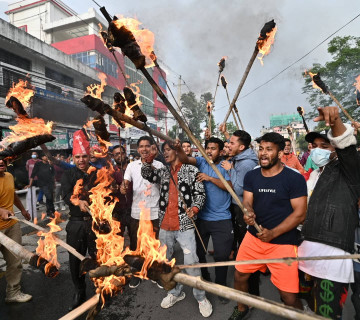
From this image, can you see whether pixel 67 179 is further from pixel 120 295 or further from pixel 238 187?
pixel 238 187

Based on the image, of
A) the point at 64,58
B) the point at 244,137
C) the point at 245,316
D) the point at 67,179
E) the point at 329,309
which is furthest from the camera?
the point at 64,58

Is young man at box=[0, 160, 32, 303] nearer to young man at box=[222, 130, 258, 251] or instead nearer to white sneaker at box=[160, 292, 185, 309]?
white sneaker at box=[160, 292, 185, 309]

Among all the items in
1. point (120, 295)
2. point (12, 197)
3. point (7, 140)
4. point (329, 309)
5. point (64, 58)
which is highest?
point (64, 58)

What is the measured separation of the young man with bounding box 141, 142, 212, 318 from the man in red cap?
107 centimetres

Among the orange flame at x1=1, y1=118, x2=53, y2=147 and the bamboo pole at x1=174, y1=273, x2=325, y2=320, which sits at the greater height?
the orange flame at x1=1, y1=118, x2=53, y2=147

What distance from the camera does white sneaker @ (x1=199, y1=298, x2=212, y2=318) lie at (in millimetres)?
3168

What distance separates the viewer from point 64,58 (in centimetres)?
2144

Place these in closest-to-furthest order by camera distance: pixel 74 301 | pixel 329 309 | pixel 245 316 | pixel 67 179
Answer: pixel 329 309 → pixel 245 316 → pixel 74 301 → pixel 67 179

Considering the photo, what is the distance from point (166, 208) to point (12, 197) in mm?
2384

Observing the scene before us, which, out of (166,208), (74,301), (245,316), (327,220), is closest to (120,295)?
(74,301)

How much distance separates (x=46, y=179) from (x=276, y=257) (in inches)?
355

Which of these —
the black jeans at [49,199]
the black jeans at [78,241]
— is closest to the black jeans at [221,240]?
the black jeans at [78,241]

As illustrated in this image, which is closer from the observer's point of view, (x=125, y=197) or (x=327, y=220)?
(x=327, y=220)

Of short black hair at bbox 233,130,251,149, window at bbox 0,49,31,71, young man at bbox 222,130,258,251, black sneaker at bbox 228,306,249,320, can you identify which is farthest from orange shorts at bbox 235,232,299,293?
window at bbox 0,49,31,71
